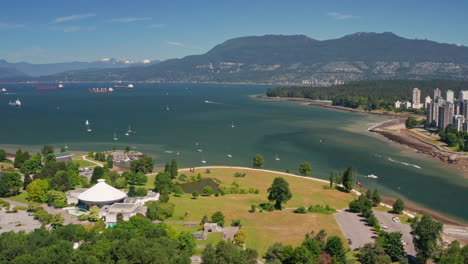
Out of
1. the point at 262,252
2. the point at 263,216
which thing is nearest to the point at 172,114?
the point at 263,216

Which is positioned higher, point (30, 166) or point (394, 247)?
point (30, 166)

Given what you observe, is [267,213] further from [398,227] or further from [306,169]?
[306,169]

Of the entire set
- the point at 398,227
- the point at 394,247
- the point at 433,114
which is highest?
the point at 433,114

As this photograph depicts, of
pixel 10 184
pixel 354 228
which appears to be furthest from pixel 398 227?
pixel 10 184

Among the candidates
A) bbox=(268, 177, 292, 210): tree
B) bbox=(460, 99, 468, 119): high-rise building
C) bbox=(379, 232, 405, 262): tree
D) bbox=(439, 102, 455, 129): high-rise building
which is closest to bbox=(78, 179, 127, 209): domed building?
bbox=(268, 177, 292, 210): tree

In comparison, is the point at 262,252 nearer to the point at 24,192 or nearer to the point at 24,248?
the point at 24,248

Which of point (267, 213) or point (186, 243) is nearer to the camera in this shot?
point (186, 243)

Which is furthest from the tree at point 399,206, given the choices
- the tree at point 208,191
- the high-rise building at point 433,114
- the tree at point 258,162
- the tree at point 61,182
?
the high-rise building at point 433,114
